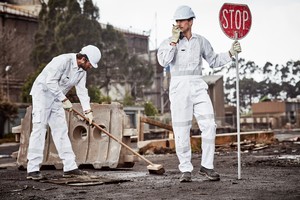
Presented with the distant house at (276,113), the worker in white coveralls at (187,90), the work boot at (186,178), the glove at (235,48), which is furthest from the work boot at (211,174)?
the distant house at (276,113)

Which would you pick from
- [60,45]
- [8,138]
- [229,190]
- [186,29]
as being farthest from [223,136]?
[60,45]

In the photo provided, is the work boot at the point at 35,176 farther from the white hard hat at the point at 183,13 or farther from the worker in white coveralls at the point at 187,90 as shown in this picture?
the white hard hat at the point at 183,13

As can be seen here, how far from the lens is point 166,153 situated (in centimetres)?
1468

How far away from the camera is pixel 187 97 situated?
276 inches

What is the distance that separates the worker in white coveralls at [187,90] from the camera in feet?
22.8

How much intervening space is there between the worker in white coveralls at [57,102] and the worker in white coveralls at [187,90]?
155 cm

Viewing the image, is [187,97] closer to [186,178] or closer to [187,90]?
[187,90]

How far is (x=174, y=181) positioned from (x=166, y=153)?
7.75 metres

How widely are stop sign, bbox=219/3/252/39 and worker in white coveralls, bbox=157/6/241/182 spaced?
0.52 ft

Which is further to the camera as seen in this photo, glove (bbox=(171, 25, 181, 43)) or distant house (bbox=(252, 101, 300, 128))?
distant house (bbox=(252, 101, 300, 128))

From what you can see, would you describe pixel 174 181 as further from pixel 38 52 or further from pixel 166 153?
pixel 38 52

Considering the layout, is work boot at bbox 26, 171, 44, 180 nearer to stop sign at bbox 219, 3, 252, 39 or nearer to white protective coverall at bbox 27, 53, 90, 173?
white protective coverall at bbox 27, 53, 90, 173

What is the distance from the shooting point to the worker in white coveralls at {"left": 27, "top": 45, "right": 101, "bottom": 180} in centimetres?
814

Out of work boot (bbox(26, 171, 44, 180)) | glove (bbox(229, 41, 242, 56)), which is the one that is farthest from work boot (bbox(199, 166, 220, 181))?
work boot (bbox(26, 171, 44, 180))
